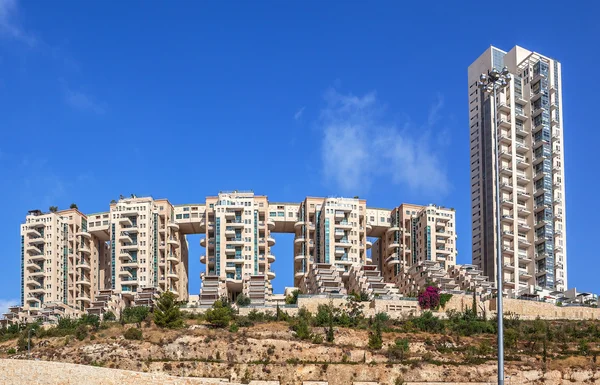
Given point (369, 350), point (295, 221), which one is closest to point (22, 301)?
point (295, 221)

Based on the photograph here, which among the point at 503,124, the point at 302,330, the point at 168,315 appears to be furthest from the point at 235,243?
the point at 503,124

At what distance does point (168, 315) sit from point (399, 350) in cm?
2195

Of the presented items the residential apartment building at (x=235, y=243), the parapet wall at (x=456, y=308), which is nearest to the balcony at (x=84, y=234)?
the residential apartment building at (x=235, y=243)

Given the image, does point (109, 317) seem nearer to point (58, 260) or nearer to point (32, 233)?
point (58, 260)

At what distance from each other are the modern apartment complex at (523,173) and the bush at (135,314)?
42560mm

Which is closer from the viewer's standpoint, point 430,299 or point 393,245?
point 430,299

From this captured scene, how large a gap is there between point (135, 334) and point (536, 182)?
57608 mm

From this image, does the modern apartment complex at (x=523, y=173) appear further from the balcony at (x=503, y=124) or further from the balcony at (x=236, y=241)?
the balcony at (x=236, y=241)

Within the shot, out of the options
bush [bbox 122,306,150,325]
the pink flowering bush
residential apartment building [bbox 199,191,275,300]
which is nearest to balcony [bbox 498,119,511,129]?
the pink flowering bush

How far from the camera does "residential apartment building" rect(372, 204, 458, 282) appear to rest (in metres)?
116

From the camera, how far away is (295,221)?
120 m

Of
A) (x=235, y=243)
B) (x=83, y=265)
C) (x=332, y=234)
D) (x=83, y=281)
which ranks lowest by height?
(x=83, y=281)

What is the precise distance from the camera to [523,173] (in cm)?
12000

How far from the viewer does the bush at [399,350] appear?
78062 millimetres
